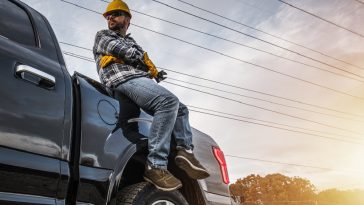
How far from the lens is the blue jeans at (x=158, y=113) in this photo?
279 cm

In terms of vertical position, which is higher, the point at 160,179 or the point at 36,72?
the point at 36,72

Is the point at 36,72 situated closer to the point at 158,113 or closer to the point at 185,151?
the point at 158,113

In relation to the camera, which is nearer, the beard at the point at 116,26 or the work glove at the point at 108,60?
the work glove at the point at 108,60

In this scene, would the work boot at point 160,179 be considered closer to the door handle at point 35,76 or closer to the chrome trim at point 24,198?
the chrome trim at point 24,198

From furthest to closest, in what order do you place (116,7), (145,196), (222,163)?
(222,163)
(116,7)
(145,196)

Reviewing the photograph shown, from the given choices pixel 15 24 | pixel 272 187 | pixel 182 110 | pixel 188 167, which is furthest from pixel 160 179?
pixel 272 187

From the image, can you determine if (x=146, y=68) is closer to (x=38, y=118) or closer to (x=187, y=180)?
(x=187, y=180)

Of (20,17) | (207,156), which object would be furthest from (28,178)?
(207,156)

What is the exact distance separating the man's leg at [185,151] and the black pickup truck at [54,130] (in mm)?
225

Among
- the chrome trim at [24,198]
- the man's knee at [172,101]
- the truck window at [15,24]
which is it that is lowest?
the chrome trim at [24,198]

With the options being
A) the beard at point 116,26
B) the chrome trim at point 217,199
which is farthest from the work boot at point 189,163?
the beard at point 116,26

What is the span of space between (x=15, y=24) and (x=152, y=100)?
110 cm

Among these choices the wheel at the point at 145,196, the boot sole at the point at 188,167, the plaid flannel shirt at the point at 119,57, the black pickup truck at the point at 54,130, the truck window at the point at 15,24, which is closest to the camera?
the black pickup truck at the point at 54,130

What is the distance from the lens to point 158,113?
293 centimetres
